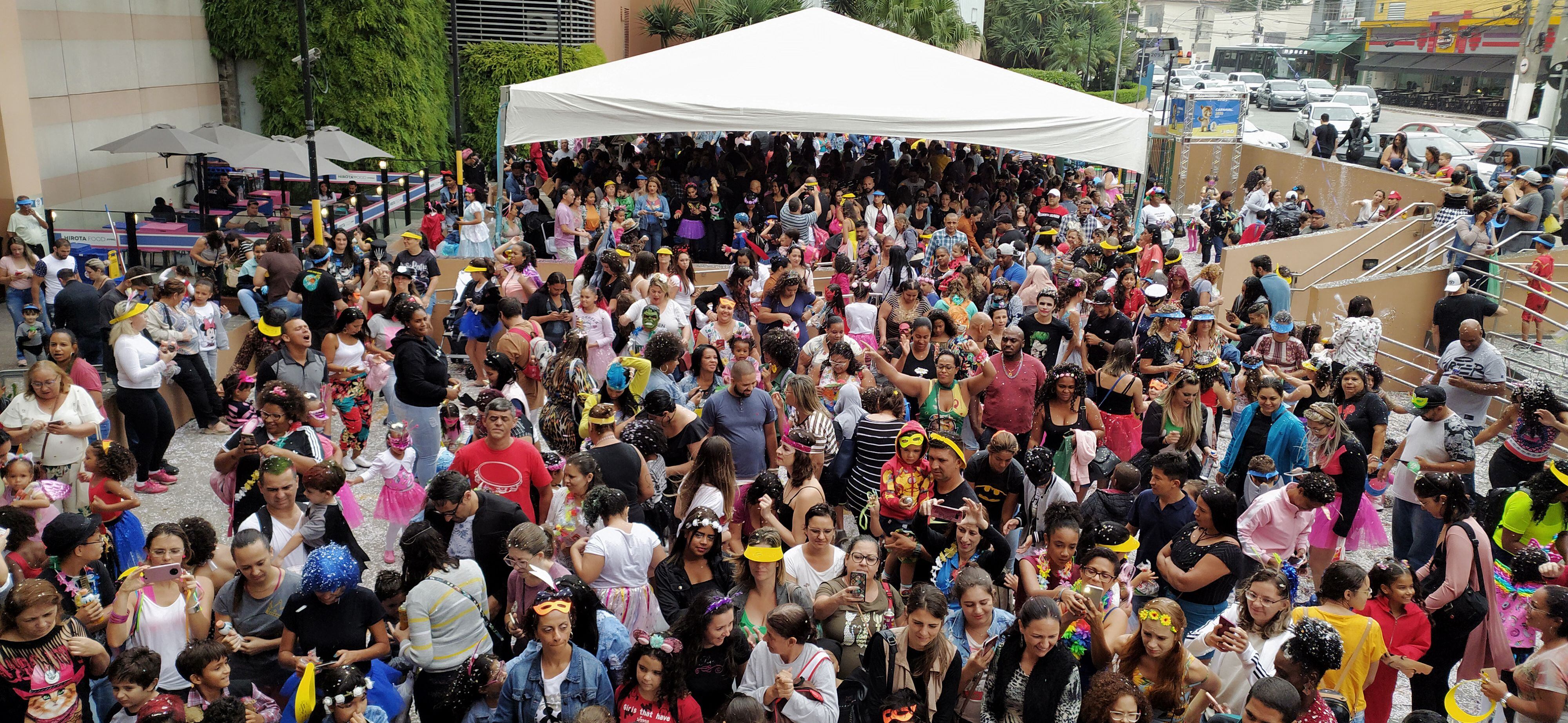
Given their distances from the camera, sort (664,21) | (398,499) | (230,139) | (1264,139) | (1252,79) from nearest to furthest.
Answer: (398,499)
(230,139)
(1264,139)
(664,21)
(1252,79)

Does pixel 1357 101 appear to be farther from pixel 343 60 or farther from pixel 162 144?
pixel 162 144

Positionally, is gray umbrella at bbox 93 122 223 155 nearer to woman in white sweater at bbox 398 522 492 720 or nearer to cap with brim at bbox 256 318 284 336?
cap with brim at bbox 256 318 284 336

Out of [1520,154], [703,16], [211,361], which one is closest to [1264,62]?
[703,16]

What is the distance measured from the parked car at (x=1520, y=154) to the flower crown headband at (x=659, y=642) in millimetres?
20189

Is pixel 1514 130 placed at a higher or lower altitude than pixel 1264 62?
lower

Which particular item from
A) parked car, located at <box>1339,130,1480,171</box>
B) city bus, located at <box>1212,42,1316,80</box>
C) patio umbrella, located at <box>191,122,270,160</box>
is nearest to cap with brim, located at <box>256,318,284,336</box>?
patio umbrella, located at <box>191,122,270,160</box>

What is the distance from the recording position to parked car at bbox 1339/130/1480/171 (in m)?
22.0

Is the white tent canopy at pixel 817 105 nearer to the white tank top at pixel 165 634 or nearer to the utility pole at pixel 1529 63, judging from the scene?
the white tank top at pixel 165 634

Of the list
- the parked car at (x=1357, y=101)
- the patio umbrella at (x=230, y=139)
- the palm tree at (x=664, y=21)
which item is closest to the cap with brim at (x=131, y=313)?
the patio umbrella at (x=230, y=139)

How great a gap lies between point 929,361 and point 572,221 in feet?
19.9

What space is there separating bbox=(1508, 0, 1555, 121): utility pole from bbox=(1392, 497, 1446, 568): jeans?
31.3 m

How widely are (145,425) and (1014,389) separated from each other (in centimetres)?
549

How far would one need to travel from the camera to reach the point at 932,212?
1370 centimetres

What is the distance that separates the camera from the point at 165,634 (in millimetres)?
4066
